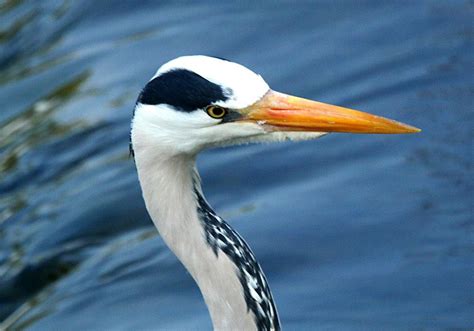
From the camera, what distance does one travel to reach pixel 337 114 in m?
4.20

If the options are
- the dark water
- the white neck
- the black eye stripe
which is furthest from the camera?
the dark water

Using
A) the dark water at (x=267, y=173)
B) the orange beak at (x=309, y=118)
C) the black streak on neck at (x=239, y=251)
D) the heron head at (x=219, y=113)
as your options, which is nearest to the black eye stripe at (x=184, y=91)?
the heron head at (x=219, y=113)

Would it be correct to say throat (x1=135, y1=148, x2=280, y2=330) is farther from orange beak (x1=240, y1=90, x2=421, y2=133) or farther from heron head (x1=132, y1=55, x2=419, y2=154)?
orange beak (x1=240, y1=90, x2=421, y2=133)

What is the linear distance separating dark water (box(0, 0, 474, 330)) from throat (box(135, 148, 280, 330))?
149 centimetres

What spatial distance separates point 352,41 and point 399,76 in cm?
54

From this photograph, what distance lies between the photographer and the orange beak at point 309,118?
4164 mm

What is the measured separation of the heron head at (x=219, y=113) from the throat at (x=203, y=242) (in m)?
0.10

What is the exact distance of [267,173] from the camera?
7098 millimetres

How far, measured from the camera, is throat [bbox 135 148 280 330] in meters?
4.28

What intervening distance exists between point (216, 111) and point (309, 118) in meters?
0.31

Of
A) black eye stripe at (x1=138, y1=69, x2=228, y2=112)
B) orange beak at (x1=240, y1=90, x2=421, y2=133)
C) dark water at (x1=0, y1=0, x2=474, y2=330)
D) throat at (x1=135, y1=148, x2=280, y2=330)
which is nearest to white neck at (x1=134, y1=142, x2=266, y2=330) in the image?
throat at (x1=135, y1=148, x2=280, y2=330)

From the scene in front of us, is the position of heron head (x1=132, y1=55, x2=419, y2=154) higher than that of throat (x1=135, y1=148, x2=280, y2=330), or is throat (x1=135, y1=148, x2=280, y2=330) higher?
heron head (x1=132, y1=55, x2=419, y2=154)

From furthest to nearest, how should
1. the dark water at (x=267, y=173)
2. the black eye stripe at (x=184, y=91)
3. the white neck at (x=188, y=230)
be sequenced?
the dark water at (x=267, y=173), the white neck at (x=188, y=230), the black eye stripe at (x=184, y=91)

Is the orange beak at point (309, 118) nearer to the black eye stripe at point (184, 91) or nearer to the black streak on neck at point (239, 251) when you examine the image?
the black eye stripe at point (184, 91)
